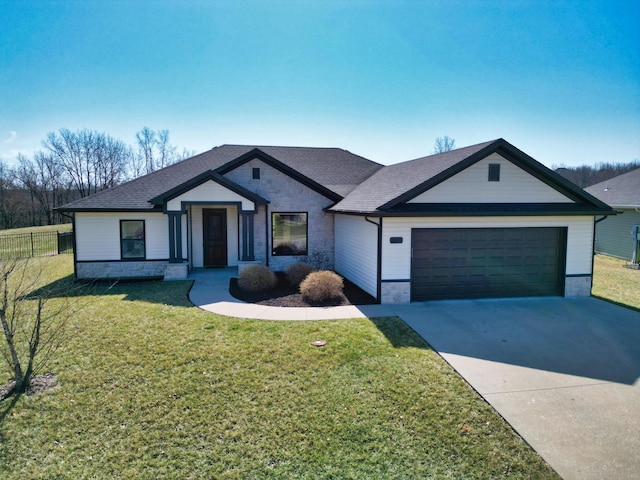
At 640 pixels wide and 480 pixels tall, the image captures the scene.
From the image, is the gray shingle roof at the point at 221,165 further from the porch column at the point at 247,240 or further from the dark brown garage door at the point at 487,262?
the dark brown garage door at the point at 487,262

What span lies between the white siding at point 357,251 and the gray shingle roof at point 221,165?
2.18m

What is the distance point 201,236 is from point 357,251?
715cm

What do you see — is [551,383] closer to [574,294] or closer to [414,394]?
[414,394]

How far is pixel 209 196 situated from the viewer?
14.4 meters

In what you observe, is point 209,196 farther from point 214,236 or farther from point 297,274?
point 297,274

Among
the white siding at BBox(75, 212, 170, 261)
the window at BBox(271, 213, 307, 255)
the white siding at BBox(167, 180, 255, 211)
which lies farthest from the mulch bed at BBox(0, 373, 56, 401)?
the window at BBox(271, 213, 307, 255)

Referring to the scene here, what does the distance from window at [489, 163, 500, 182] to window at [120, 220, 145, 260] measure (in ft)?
42.2

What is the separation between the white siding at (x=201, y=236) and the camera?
52.6ft

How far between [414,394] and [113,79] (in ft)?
57.6

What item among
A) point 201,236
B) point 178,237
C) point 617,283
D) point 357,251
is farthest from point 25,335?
point 617,283

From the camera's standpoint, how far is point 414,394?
580 cm

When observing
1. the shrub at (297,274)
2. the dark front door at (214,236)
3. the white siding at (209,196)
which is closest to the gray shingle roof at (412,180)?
the shrub at (297,274)

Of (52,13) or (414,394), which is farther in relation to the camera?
(52,13)

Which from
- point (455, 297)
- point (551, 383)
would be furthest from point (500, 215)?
point (551, 383)
